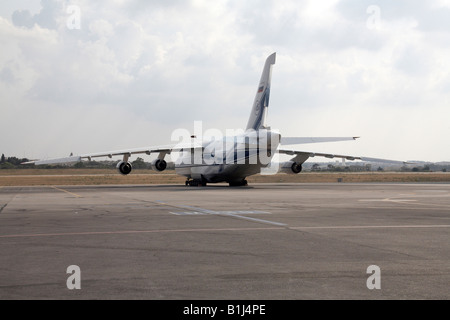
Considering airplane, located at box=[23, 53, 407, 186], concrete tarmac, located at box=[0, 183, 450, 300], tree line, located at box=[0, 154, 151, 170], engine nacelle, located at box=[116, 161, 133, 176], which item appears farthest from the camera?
tree line, located at box=[0, 154, 151, 170]

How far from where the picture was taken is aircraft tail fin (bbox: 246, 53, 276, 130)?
143 feet

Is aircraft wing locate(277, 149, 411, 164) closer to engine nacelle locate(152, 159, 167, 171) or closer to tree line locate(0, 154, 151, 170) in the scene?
engine nacelle locate(152, 159, 167, 171)

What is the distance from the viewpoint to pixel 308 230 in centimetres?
1427

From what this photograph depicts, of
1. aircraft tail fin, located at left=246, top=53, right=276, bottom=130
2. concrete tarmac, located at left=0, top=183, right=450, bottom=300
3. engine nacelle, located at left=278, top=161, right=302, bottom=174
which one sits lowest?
concrete tarmac, located at left=0, top=183, right=450, bottom=300

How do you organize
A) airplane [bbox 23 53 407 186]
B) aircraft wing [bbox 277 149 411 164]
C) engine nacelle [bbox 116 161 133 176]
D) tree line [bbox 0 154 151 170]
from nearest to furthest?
airplane [bbox 23 53 407 186] < engine nacelle [bbox 116 161 133 176] < aircraft wing [bbox 277 149 411 164] < tree line [bbox 0 154 151 170]

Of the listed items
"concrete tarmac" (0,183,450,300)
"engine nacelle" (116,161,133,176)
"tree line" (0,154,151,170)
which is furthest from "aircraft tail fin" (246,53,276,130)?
"tree line" (0,154,151,170)

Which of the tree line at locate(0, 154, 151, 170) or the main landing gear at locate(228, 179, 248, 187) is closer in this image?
the main landing gear at locate(228, 179, 248, 187)

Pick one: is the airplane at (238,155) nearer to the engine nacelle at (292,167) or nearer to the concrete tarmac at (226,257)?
the engine nacelle at (292,167)

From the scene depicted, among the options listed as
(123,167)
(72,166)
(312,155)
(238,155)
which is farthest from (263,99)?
(72,166)

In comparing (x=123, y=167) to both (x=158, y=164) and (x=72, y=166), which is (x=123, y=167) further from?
(x=72, y=166)

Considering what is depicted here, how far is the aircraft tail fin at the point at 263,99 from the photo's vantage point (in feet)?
143
